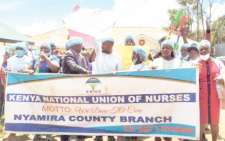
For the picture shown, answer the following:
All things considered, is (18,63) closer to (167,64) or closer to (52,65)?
(52,65)

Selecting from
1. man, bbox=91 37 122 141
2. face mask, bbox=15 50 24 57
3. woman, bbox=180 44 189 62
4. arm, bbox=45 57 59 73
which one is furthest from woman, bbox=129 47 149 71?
face mask, bbox=15 50 24 57

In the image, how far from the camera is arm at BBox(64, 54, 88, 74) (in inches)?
162

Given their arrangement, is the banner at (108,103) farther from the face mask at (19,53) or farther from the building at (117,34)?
A: the building at (117,34)

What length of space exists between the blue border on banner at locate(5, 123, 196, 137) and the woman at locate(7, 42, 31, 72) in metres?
1.42

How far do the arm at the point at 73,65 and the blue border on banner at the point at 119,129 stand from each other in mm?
979

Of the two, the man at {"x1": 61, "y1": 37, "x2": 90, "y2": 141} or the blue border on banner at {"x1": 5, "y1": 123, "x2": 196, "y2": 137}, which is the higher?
the man at {"x1": 61, "y1": 37, "x2": 90, "y2": 141}

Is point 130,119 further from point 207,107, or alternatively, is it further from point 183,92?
point 207,107

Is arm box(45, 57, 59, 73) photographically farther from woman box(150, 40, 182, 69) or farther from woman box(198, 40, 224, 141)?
woman box(198, 40, 224, 141)

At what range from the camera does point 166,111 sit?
3.86 m

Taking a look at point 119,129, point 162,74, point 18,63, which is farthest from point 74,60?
point 18,63

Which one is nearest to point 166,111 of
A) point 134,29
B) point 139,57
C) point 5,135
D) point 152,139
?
point 139,57

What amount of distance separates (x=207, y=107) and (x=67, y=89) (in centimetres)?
236

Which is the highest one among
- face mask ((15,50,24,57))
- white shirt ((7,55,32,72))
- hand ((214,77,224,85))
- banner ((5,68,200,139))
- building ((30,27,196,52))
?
building ((30,27,196,52))

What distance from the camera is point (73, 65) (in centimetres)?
413
